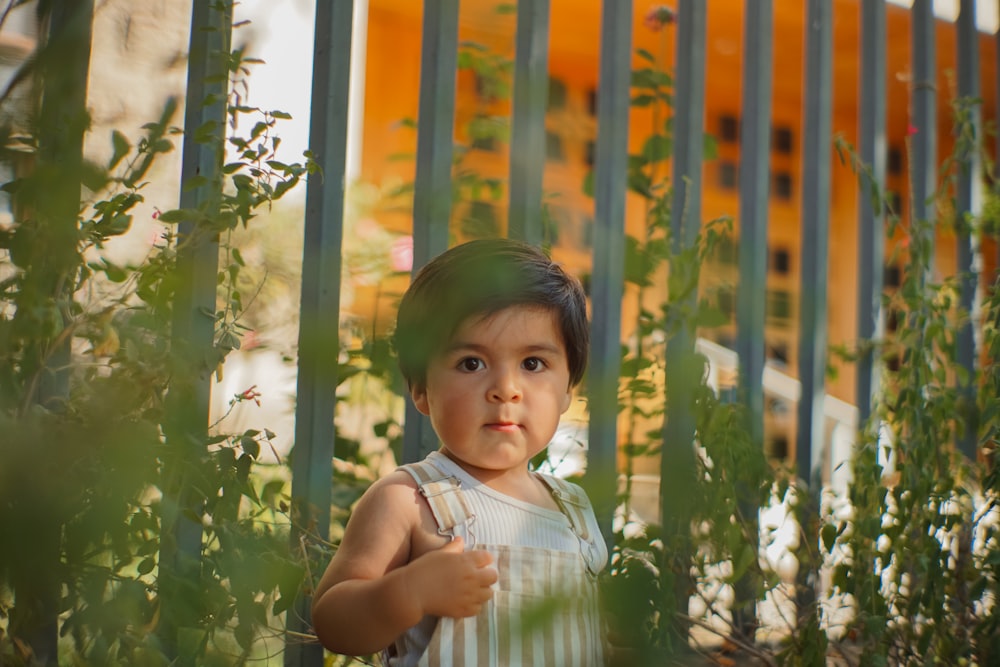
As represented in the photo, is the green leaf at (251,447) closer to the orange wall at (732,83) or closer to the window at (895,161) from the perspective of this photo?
the orange wall at (732,83)

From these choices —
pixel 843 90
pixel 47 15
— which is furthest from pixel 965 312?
pixel 843 90

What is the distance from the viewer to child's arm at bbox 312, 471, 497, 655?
3.26 ft

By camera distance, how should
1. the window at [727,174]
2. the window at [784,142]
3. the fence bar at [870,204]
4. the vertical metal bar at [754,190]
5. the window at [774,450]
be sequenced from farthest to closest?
the window at [784,142] < the window at [727,174] < the fence bar at [870,204] < the vertical metal bar at [754,190] < the window at [774,450]

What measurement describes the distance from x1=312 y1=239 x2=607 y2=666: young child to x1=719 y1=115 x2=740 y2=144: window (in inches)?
271

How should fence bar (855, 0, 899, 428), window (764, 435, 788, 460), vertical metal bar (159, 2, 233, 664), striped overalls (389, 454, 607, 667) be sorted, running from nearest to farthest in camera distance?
vertical metal bar (159, 2, 233, 664) → striped overalls (389, 454, 607, 667) → window (764, 435, 788, 460) → fence bar (855, 0, 899, 428)

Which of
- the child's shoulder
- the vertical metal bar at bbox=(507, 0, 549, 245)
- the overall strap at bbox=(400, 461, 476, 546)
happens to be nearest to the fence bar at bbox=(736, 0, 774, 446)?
the vertical metal bar at bbox=(507, 0, 549, 245)

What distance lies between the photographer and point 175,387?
994mm

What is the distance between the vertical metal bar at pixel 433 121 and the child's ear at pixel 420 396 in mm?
190

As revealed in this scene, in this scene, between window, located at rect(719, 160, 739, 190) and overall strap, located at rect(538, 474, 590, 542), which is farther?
window, located at rect(719, 160, 739, 190)

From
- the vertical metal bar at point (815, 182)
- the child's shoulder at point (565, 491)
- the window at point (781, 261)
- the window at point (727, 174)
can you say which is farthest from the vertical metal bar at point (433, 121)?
the window at point (781, 261)

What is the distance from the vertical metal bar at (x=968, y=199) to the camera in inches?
82.9

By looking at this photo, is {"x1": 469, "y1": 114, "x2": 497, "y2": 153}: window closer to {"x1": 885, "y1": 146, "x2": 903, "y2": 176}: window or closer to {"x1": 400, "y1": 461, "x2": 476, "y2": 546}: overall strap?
{"x1": 400, "y1": 461, "x2": 476, "y2": 546}: overall strap

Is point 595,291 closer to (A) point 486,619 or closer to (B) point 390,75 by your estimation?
(A) point 486,619

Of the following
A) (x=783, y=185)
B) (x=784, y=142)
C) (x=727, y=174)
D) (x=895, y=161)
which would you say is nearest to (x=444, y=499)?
(x=727, y=174)
